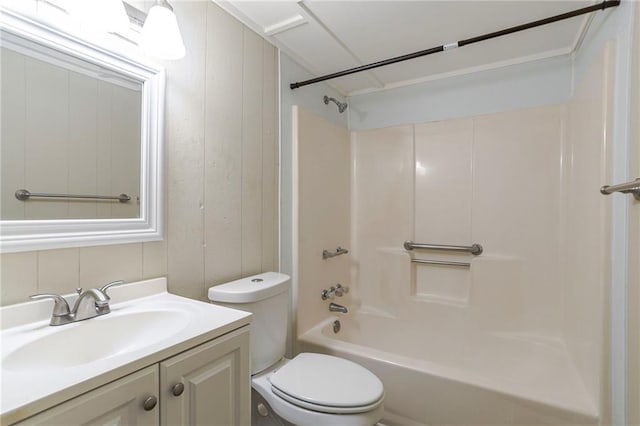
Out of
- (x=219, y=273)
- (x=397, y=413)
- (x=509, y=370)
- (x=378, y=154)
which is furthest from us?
(x=378, y=154)

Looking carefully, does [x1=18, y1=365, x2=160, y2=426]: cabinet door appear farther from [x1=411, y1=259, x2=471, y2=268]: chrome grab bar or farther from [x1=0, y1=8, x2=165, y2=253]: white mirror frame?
[x1=411, y1=259, x2=471, y2=268]: chrome grab bar

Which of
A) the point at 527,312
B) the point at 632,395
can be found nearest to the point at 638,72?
the point at 632,395

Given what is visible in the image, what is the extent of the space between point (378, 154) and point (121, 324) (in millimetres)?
2032

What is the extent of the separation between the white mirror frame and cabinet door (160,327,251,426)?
1.71ft

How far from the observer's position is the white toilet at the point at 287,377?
1127mm

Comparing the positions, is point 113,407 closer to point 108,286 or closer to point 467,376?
point 108,286

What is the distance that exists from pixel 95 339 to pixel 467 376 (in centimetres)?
150

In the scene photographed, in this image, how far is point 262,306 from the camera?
134 centimetres

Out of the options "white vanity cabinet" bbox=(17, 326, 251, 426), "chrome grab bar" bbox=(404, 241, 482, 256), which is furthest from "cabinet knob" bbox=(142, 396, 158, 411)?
"chrome grab bar" bbox=(404, 241, 482, 256)

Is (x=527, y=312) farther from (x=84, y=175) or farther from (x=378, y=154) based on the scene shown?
(x=84, y=175)

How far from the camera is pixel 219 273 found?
143 cm

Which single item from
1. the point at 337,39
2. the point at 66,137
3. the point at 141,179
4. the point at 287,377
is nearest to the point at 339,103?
the point at 337,39

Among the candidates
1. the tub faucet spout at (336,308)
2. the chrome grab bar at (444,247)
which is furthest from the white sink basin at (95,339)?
the chrome grab bar at (444,247)

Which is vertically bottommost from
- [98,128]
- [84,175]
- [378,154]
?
[84,175]
